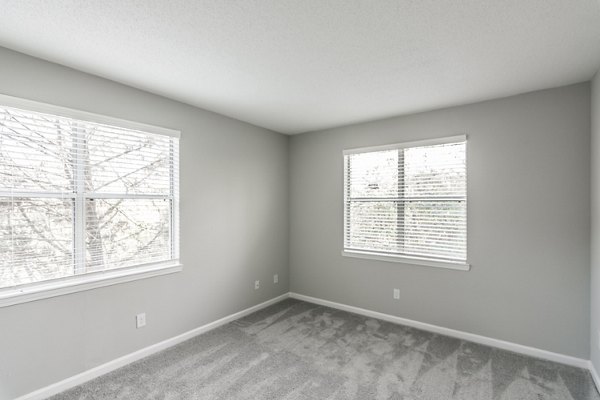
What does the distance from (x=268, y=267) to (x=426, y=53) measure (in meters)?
3.20

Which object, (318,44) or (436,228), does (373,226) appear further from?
(318,44)

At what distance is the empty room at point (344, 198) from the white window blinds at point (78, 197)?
0.05 feet

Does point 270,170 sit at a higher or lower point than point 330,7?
lower

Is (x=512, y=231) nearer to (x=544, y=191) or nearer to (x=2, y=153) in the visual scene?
(x=544, y=191)

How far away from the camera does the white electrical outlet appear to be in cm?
267

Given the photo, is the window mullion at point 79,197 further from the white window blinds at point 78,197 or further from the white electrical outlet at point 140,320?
the white electrical outlet at point 140,320

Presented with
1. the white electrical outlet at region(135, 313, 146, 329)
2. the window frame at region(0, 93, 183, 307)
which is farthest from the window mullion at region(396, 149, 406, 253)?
the white electrical outlet at region(135, 313, 146, 329)

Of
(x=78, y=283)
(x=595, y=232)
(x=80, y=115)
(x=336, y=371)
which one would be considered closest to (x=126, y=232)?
(x=78, y=283)

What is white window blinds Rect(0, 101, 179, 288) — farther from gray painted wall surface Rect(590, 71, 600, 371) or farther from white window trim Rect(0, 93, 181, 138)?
gray painted wall surface Rect(590, 71, 600, 371)

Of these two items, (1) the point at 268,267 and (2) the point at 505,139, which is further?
(1) the point at 268,267

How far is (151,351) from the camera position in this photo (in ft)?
9.04

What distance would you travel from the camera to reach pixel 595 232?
2369 mm

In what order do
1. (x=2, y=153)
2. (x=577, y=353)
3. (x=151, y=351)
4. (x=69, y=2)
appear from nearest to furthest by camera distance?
(x=69, y=2) < (x=2, y=153) < (x=577, y=353) < (x=151, y=351)

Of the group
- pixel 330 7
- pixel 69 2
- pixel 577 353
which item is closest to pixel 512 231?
pixel 577 353
